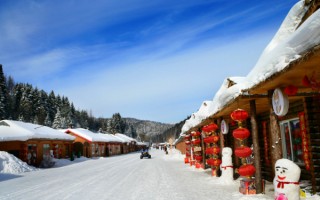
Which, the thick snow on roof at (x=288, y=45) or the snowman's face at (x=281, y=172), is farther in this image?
the snowman's face at (x=281, y=172)

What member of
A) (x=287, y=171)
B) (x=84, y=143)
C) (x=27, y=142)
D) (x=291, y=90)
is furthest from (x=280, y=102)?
(x=84, y=143)

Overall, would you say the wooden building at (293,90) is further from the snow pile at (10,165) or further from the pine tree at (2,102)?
the pine tree at (2,102)

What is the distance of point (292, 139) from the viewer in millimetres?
11477

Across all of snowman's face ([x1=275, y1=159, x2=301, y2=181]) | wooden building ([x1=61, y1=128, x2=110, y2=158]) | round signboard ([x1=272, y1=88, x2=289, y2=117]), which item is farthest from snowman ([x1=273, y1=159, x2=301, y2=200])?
wooden building ([x1=61, y1=128, x2=110, y2=158])

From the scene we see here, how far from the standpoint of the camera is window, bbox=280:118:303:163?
11.0 m

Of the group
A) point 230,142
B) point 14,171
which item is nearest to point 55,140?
point 14,171

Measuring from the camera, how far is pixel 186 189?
38.2 feet

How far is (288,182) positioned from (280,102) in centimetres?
178

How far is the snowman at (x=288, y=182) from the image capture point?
21.9 feet

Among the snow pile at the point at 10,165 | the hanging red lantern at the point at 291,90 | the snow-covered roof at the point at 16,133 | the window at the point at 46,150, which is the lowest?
the snow pile at the point at 10,165

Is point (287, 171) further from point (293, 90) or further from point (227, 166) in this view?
point (227, 166)

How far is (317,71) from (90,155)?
45.5m

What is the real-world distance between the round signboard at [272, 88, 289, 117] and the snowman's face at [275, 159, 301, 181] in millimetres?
1119

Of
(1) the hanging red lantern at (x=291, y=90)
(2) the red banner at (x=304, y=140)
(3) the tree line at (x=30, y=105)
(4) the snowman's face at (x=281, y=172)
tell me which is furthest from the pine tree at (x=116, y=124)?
(4) the snowman's face at (x=281, y=172)
